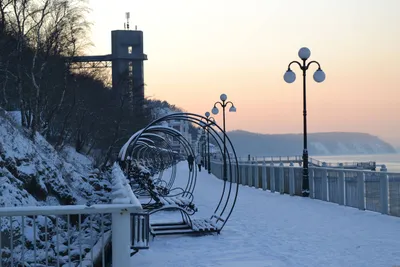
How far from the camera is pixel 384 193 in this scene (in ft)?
40.3

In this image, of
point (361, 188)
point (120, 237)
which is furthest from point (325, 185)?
point (120, 237)

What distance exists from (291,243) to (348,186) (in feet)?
17.8

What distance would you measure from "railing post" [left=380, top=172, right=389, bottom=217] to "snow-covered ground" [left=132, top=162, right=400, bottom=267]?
0.20m

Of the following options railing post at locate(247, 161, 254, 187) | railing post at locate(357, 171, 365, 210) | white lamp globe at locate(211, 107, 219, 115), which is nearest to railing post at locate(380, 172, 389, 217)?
railing post at locate(357, 171, 365, 210)

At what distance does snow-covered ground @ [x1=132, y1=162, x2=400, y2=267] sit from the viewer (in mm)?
7855

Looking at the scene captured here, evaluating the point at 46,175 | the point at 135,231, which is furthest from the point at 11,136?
the point at 135,231

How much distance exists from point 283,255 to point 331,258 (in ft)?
2.31

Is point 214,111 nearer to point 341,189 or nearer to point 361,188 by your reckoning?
point 341,189

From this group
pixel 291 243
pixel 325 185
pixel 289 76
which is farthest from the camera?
pixel 289 76

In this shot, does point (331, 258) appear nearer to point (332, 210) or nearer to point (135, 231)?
point (135, 231)

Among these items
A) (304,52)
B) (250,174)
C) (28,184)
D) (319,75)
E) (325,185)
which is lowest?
(250,174)

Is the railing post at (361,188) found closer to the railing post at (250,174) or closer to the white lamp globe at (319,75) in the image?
the white lamp globe at (319,75)

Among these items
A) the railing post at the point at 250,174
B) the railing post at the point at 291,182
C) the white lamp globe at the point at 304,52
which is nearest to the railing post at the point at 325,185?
the railing post at the point at 291,182

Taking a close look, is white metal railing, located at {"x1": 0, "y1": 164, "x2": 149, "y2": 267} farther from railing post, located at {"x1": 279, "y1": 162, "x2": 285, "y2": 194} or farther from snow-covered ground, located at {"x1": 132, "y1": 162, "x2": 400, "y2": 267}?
railing post, located at {"x1": 279, "y1": 162, "x2": 285, "y2": 194}
